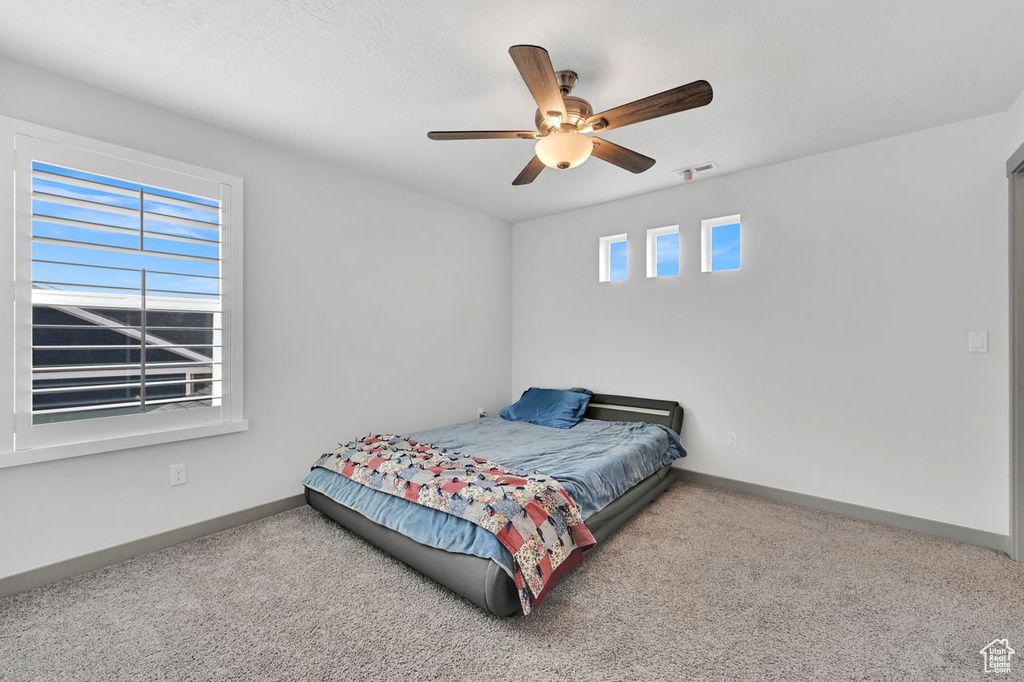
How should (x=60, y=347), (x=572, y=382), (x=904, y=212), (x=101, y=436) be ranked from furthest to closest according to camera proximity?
1. (x=572, y=382)
2. (x=904, y=212)
3. (x=101, y=436)
4. (x=60, y=347)

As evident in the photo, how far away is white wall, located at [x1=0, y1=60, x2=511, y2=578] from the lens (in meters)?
2.20

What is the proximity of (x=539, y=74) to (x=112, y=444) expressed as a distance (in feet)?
9.14

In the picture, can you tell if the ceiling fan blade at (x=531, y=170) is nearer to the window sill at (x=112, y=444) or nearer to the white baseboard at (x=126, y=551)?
the window sill at (x=112, y=444)

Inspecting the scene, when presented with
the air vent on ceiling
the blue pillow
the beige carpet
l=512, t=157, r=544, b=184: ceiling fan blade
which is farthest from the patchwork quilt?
the air vent on ceiling

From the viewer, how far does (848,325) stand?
3.01m

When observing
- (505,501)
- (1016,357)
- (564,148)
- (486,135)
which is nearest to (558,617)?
(505,501)

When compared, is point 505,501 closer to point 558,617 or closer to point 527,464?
point 558,617

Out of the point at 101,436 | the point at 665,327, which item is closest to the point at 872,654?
the point at 665,327

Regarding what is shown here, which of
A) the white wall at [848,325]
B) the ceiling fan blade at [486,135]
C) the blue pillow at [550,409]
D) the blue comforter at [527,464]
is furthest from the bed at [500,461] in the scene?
the ceiling fan blade at [486,135]

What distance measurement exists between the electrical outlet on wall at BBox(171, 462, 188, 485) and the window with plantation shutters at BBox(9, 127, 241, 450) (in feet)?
0.78

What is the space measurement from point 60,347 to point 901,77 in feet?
14.4

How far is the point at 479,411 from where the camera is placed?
451 centimetres

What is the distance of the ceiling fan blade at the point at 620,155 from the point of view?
7.22ft

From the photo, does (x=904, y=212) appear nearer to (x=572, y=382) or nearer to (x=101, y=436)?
(x=572, y=382)
